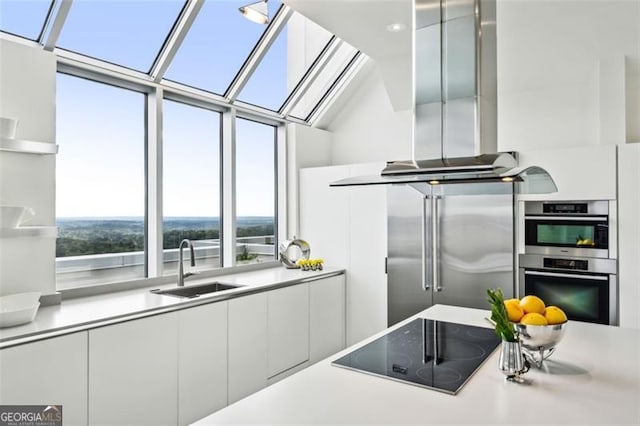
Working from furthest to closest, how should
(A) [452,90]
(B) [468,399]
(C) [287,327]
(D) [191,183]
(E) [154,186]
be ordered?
(D) [191,183]
(C) [287,327]
(E) [154,186]
(A) [452,90]
(B) [468,399]

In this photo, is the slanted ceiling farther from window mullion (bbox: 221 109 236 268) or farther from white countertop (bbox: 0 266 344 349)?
white countertop (bbox: 0 266 344 349)

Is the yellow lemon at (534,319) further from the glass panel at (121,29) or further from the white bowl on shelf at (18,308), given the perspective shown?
the glass panel at (121,29)

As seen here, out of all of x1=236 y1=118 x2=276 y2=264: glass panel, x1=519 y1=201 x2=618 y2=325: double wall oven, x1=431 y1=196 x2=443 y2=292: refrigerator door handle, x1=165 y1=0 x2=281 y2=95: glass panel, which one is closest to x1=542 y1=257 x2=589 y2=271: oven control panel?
x1=519 y1=201 x2=618 y2=325: double wall oven

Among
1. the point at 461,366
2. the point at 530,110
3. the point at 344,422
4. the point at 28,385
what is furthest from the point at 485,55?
the point at 28,385

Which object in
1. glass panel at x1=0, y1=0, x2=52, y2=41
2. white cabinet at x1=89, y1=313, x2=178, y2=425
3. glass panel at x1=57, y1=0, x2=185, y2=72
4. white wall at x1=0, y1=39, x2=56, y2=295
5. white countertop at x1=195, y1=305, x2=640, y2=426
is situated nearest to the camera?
white countertop at x1=195, y1=305, x2=640, y2=426

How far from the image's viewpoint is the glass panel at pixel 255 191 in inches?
160

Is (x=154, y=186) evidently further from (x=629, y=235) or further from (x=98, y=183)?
(x=629, y=235)

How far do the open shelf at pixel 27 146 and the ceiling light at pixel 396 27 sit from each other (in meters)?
2.30

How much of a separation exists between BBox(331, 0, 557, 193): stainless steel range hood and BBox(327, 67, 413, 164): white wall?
247 centimetres

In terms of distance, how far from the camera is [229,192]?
388 centimetres

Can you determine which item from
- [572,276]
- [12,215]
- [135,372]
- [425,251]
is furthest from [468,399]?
[12,215]

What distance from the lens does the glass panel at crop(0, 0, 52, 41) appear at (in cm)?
247

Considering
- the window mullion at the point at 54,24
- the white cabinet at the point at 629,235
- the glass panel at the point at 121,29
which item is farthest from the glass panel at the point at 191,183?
the white cabinet at the point at 629,235

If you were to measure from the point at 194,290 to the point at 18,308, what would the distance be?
120 centimetres
